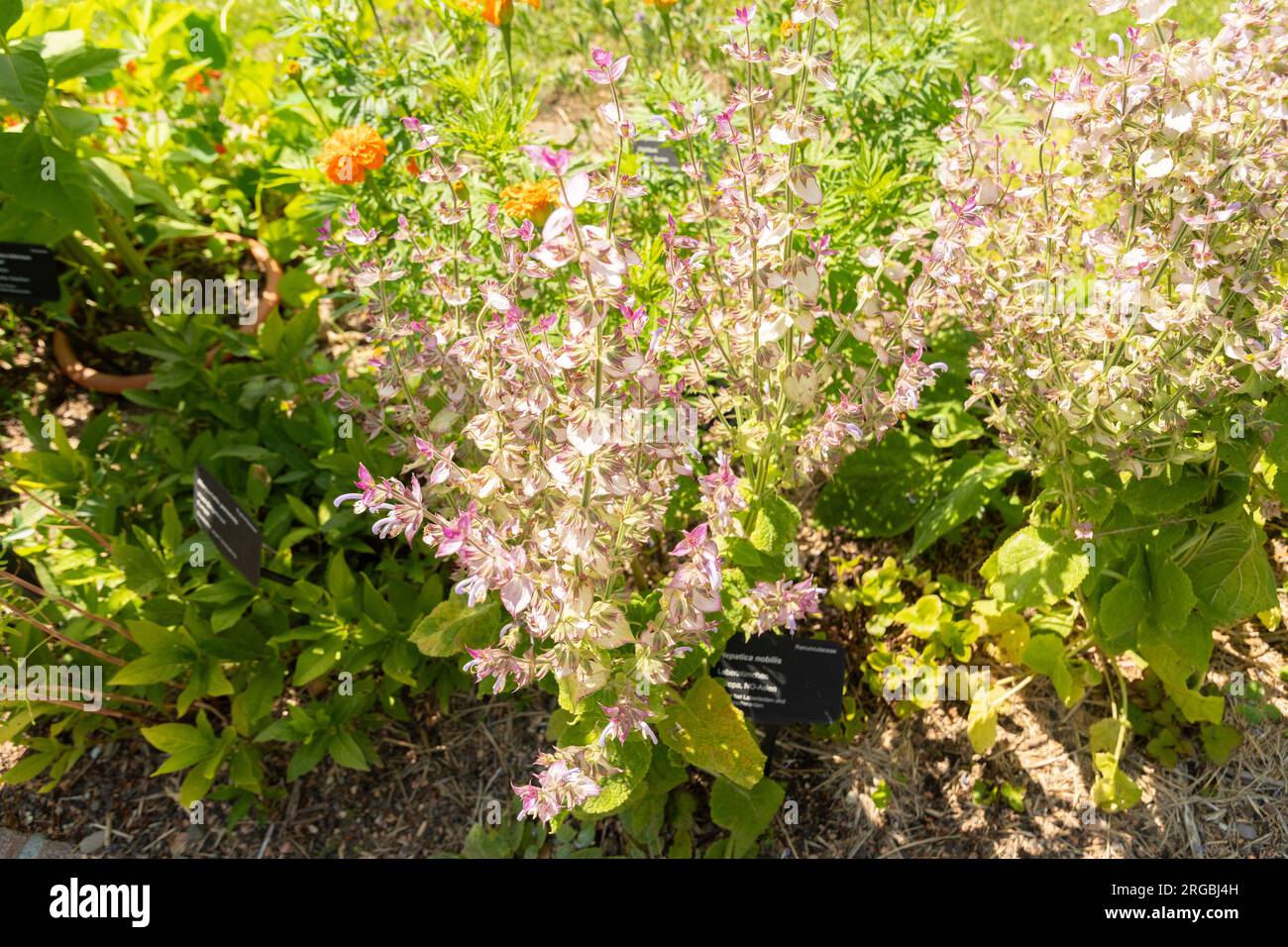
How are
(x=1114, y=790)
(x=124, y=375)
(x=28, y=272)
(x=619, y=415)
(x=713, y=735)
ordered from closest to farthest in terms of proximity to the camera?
(x=619, y=415)
(x=713, y=735)
(x=1114, y=790)
(x=28, y=272)
(x=124, y=375)

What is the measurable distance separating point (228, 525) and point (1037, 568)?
1.64 m

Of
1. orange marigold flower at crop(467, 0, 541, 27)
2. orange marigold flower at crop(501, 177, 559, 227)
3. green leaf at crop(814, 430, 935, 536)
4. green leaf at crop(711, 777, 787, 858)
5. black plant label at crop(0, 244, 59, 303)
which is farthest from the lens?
black plant label at crop(0, 244, 59, 303)

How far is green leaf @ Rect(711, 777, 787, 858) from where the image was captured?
1996 millimetres

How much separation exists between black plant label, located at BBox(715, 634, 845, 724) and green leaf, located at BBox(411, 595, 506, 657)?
479 millimetres

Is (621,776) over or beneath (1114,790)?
over

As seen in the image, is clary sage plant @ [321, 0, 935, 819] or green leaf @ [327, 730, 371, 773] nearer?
clary sage plant @ [321, 0, 935, 819]

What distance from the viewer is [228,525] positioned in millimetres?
2008

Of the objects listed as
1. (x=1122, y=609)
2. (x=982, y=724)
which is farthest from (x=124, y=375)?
(x=1122, y=609)

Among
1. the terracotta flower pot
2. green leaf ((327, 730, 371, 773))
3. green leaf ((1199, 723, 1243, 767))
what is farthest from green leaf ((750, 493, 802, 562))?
the terracotta flower pot

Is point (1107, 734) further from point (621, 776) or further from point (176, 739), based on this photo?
point (176, 739)

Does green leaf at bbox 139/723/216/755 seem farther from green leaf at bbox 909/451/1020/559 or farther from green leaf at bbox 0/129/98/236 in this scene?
green leaf at bbox 909/451/1020/559

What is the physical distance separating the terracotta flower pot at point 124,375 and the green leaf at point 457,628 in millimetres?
1455

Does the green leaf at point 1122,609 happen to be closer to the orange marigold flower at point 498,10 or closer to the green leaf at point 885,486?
the green leaf at point 885,486
